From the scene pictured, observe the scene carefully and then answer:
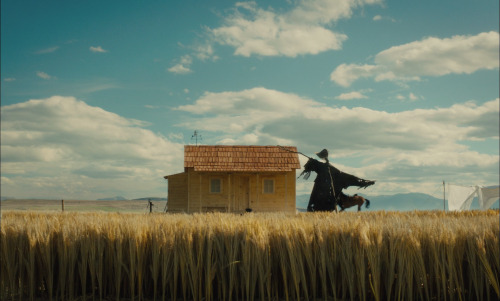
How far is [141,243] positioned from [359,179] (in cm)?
1507

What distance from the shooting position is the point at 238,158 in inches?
1103

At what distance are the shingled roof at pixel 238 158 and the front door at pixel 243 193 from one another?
117 cm

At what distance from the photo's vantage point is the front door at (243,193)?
27.8 metres

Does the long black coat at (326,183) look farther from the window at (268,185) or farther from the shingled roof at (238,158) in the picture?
the window at (268,185)

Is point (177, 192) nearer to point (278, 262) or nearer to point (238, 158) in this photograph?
point (238, 158)

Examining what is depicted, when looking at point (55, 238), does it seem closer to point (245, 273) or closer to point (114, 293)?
point (114, 293)

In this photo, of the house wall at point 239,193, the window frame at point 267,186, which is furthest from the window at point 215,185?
the window frame at point 267,186

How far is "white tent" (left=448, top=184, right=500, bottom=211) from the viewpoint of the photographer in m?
24.1

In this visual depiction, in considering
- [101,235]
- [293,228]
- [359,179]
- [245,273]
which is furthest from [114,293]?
[359,179]

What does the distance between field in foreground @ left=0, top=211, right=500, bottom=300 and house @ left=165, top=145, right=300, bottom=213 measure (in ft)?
68.5

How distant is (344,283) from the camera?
5660 mm

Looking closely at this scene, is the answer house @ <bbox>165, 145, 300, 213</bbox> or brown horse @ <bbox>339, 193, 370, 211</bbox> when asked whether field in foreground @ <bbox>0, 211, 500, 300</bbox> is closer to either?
brown horse @ <bbox>339, 193, 370, 211</bbox>

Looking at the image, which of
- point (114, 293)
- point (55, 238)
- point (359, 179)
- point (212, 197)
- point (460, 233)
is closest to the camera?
point (460, 233)

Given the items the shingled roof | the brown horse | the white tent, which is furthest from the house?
the white tent
